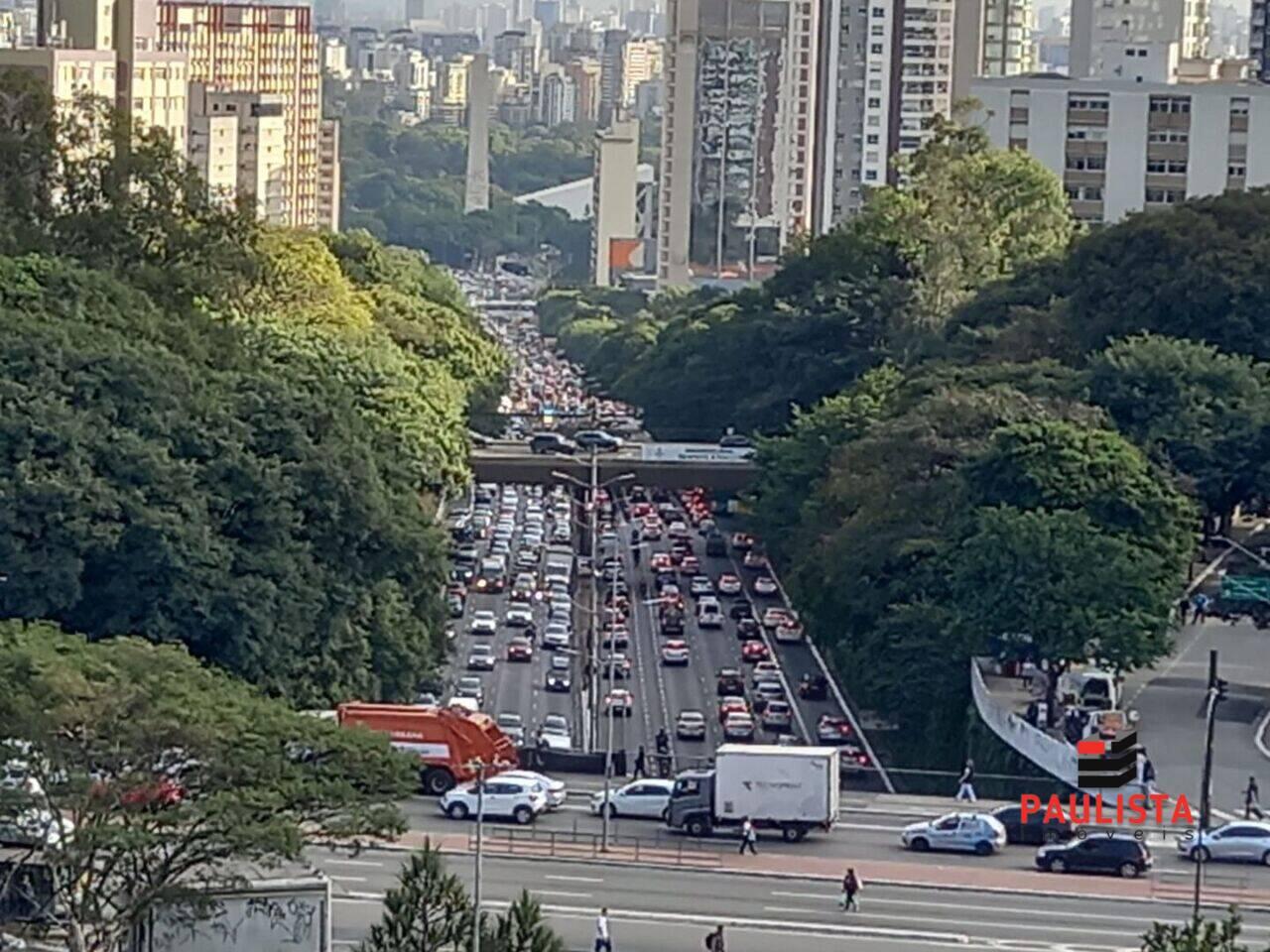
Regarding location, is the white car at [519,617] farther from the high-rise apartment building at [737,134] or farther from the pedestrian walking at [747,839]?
the high-rise apartment building at [737,134]

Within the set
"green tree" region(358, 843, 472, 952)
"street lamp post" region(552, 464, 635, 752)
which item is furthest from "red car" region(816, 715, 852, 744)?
"green tree" region(358, 843, 472, 952)

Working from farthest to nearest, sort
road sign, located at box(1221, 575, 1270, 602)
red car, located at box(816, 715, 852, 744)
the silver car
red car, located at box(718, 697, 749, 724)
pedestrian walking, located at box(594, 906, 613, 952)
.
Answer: red car, located at box(718, 697, 749, 724) < red car, located at box(816, 715, 852, 744) < road sign, located at box(1221, 575, 1270, 602) < the silver car < pedestrian walking, located at box(594, 906, 613, 952)

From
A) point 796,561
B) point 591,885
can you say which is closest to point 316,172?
point 796,561

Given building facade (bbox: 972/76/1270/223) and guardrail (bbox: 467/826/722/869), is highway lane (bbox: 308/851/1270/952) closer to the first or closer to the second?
guardrail (bbox: 467/826/722/869)

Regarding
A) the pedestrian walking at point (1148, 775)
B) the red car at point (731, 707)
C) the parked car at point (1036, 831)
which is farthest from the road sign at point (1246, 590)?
the parked car at point (1036, 831)

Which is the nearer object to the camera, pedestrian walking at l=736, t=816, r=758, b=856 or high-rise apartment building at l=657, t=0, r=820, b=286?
pedestrian walking at l=736, t=816, r=758, b=856

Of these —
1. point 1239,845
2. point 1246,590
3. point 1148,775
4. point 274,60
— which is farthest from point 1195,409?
point 274,60

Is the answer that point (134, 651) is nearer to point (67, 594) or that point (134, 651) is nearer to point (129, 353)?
point (67, 594)
